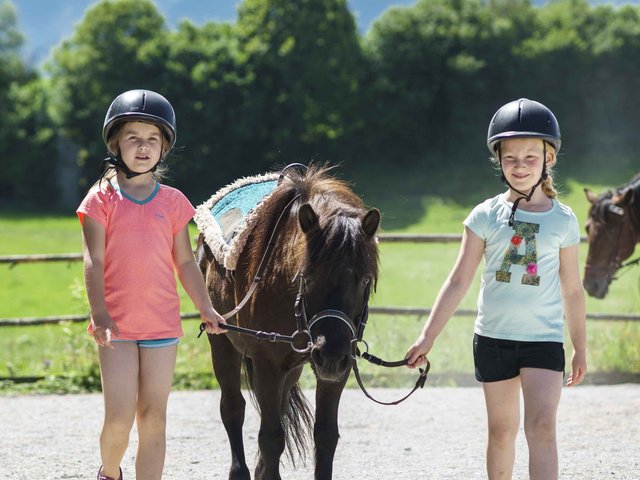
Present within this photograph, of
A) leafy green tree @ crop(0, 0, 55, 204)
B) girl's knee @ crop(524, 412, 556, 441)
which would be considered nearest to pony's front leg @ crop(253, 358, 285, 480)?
girl's knee @ crop(524, 412, 556, 441)

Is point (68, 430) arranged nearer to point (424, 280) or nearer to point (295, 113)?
point (424, 280)

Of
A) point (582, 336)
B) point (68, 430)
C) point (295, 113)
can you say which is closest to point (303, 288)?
point (582, 336)

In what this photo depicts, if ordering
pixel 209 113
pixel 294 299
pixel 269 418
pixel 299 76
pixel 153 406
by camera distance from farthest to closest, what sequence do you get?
1. pixel 299 76
2. pixel 209 113
3. pixel 269 418
4. pixel 294 299
5. pixel 153 406

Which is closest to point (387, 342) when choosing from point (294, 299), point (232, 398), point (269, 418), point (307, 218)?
point (232, 398)

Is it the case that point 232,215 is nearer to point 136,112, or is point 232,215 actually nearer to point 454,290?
point 136,112

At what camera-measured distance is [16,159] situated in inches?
1401

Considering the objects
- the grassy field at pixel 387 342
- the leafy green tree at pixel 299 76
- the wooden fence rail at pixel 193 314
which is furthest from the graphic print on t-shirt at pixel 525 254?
the leafy green tree at pixel 299 76

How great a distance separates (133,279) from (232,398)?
1.55 metres

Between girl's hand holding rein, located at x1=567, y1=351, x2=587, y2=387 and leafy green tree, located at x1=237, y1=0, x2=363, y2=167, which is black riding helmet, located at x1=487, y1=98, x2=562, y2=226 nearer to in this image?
girl's hand holding rein, located at x1=567, y1=351, x2=587, y2=387

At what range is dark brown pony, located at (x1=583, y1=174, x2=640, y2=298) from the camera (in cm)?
760

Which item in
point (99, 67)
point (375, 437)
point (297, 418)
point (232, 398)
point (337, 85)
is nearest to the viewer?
point (297, 418)

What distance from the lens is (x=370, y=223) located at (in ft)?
11.9

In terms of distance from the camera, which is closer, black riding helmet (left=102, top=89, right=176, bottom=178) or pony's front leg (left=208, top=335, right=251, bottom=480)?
black riding helmet (left=102, top=89, right=176, bottom=178)

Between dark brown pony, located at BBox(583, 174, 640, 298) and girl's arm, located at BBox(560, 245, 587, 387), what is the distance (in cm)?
433
